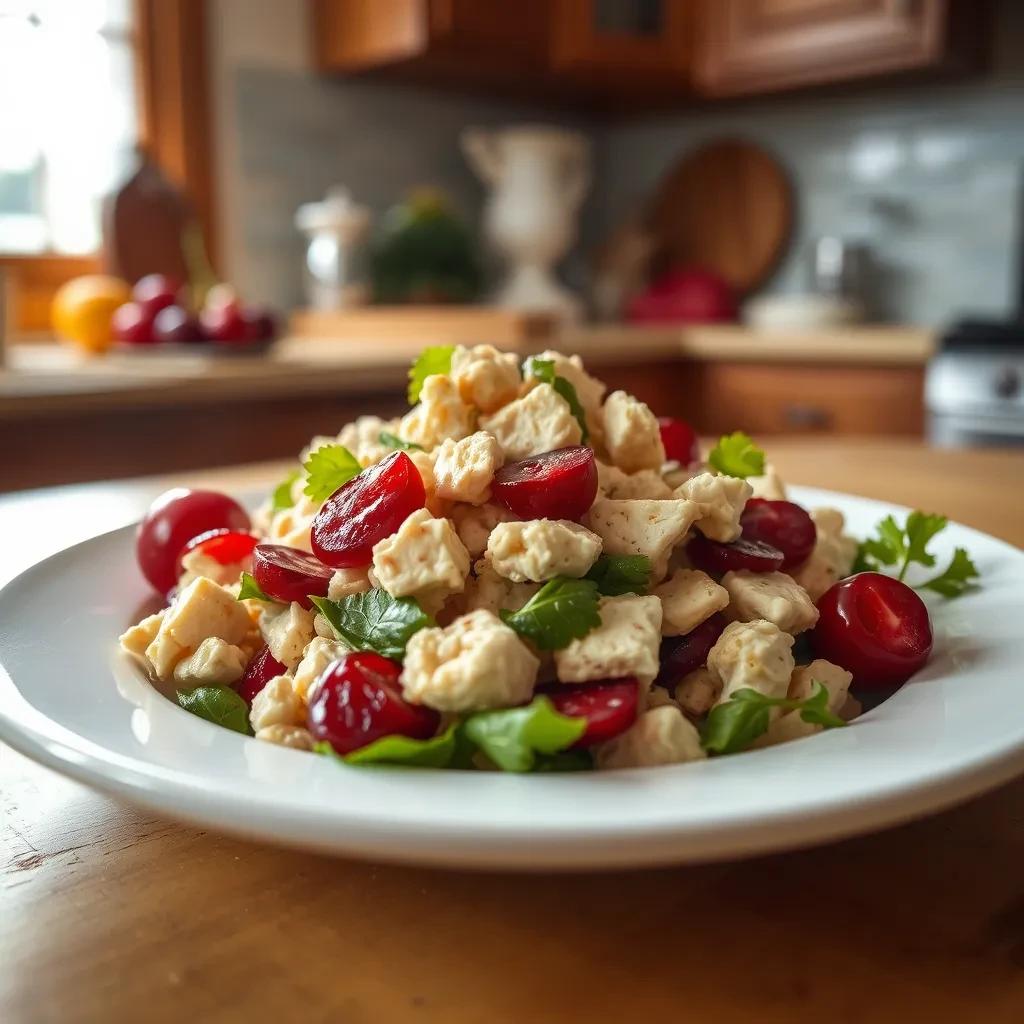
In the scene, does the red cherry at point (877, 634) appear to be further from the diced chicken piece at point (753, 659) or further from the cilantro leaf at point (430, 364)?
the cilantro leaf at point (430, 364)

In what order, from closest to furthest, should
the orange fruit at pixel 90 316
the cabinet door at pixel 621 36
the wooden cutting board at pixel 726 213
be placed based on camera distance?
the orange fruit at pixel 90 316 → the cabinet door at pixel 621 36 → the wooden cutting board at pixel 726 213

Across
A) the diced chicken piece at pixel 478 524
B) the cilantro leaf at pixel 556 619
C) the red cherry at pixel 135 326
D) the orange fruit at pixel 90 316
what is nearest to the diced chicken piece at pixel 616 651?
the cilantro leaf at pixel 556 619

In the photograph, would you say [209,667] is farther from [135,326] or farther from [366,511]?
[135,326]

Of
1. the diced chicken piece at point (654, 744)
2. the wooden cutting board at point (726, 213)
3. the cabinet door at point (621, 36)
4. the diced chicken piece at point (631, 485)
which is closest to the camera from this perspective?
the diced chicken piece at point (654, 744)

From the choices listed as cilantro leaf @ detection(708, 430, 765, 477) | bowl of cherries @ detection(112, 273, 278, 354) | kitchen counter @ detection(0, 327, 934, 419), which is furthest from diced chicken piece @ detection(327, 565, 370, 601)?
bowl of cherries @ detection(112, 273, 278, 354)

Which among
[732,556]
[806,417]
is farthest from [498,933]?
[806,417]

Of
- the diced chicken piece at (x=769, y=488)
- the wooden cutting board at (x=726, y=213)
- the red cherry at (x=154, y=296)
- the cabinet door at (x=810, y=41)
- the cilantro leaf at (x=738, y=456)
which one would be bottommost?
the diced chicken piece at (x=769, y=488)

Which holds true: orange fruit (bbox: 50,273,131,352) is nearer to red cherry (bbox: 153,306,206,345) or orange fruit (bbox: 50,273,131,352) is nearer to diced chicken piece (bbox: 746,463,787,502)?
red cherry (bbox: 153,306,206,345)

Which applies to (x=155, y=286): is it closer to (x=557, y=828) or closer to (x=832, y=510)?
(x=832, y=510)
